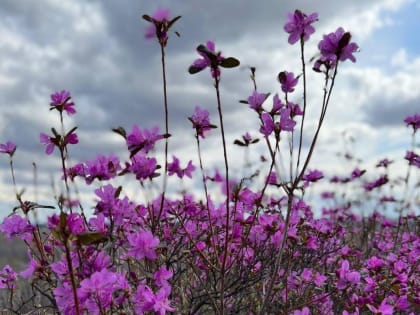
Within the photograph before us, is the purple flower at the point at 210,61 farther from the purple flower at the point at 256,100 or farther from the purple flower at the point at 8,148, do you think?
the purple flower at the point at 8,148

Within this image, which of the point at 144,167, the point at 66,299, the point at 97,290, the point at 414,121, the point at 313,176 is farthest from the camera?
the point at 414,121

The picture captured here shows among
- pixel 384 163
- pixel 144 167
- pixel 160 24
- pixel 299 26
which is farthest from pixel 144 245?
pixel 384 163

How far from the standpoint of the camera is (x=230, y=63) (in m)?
2.04

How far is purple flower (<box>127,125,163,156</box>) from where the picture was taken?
212 centimetres

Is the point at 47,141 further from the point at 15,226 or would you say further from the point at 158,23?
the point at 158,23

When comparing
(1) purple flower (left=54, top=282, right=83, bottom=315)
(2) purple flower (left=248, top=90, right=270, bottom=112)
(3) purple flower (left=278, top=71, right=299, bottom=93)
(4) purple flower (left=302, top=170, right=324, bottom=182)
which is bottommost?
(1) purple flower (left=54, top=282, right=83, bottom=315)

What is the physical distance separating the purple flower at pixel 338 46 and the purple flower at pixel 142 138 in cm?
81

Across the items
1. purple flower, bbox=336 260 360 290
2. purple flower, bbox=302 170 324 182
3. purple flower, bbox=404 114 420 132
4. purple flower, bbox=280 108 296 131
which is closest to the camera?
purple flower, bbox=280 108 296 131

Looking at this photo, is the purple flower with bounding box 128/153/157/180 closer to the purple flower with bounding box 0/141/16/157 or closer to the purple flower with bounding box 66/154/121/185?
the purple flower with bounding box 66/154/121/185

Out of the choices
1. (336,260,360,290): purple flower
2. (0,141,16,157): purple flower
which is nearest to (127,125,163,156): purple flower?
(0,141,16,157): purple flower

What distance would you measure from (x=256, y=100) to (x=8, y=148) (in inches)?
57.9

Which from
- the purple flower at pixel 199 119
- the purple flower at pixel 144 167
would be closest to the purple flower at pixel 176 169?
the purple flower at pixel 199 119

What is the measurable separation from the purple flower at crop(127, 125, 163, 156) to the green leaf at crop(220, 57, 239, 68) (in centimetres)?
38

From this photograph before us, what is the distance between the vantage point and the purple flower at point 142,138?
6.95 ft
